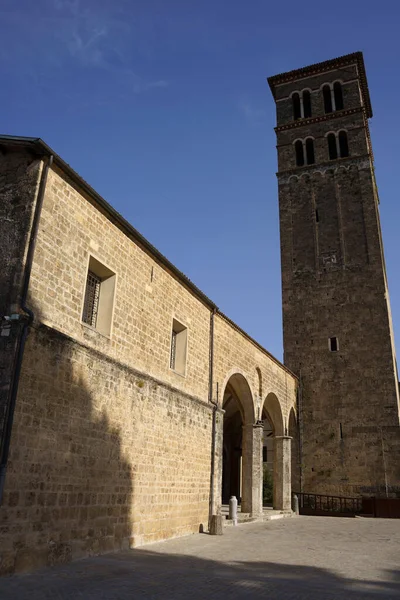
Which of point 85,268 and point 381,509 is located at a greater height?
point 85,268

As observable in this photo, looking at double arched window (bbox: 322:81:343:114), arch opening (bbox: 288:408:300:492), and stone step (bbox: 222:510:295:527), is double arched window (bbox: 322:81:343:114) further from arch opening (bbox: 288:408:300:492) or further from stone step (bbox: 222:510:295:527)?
stone step (bbox: 222:510:295:527)

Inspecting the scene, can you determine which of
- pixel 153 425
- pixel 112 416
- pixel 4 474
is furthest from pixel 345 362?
pixel 4 474

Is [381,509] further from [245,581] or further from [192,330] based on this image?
[245,581]

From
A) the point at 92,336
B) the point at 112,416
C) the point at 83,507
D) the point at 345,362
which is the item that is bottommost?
the point at 83,507

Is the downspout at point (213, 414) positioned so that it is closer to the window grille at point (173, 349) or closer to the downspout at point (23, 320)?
the window grille at point (173, 349)

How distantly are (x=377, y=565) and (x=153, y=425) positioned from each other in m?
4.99

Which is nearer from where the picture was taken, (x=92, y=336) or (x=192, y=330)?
(x=92, y=336)

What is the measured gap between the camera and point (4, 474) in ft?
21.9

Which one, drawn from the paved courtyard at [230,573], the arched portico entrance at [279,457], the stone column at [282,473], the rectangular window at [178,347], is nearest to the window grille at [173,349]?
the rectangular window at [178,347]

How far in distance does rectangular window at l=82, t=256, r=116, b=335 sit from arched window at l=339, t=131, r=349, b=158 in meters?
19.8

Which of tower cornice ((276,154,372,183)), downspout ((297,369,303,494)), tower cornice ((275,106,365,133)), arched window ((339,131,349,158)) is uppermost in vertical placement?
tower cornice ((275,106,365,133))

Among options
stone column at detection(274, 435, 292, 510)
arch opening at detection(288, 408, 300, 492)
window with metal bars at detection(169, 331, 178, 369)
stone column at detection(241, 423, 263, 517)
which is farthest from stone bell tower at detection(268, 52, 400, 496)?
window with metal bars at detection(169, 331, 178, 369)

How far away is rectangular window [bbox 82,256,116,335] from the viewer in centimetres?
962

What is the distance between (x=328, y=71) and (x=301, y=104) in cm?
229
